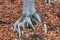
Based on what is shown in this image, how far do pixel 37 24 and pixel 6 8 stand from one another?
2.66 m

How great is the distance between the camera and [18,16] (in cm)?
1027

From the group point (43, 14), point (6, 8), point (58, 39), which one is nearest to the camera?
point (58, 39)

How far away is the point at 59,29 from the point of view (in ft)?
31.3

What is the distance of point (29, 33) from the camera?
8.91 meters

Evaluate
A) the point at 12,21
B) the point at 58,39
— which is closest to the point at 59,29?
the point at 58,39

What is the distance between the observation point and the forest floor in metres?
8.90

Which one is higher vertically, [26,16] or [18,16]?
[26,16]

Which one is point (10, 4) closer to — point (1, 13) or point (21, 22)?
point (1, 13)

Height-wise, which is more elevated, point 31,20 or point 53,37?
point 31,20

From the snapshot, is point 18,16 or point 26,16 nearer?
point 26,16

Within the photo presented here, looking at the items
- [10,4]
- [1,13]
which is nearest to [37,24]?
[1,13]

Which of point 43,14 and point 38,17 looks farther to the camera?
point 43,14

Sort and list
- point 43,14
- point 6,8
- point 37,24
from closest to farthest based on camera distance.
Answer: point 37,24 < point 43,14 < point 6,8

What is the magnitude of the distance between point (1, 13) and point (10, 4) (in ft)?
4.37
